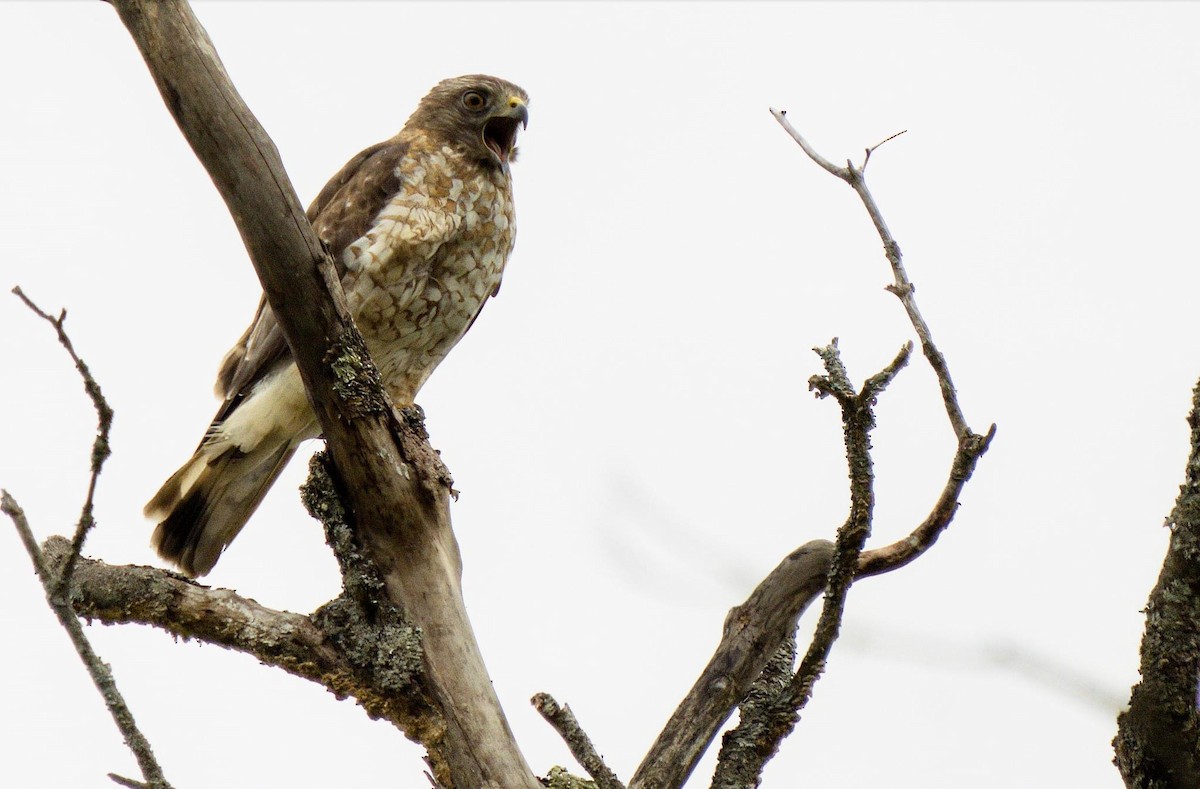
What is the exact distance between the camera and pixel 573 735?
2.55 metres

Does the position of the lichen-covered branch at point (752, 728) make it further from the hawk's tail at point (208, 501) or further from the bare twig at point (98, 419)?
the hawk's tail at point (208, 501)

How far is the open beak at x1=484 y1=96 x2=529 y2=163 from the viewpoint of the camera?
5070 millimetres

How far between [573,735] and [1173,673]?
1.19 meters

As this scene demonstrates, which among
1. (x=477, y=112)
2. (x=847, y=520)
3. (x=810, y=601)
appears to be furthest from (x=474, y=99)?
(x=847, y=520)

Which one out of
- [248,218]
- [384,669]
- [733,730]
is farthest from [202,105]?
[733,730]

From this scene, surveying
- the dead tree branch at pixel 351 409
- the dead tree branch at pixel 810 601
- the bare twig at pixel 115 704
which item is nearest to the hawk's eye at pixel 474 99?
the dead tree branch at pixel 351 409

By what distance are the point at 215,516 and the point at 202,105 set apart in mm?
1768

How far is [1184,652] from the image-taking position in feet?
7.91

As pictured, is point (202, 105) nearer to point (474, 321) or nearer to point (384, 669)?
point (384, 669)

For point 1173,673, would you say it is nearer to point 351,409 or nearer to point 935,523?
point 935,523

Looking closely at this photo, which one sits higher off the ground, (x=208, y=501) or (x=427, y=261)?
(x=427, y=261)

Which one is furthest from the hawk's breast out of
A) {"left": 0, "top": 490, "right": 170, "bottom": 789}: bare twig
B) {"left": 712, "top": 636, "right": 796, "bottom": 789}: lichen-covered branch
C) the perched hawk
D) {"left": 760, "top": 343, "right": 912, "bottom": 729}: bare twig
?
{"left": 0, "top": 490, "right": 170, "bottom": 789}: bare twig

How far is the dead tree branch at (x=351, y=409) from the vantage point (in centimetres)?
271

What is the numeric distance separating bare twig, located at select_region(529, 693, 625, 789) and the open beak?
9.47ft
